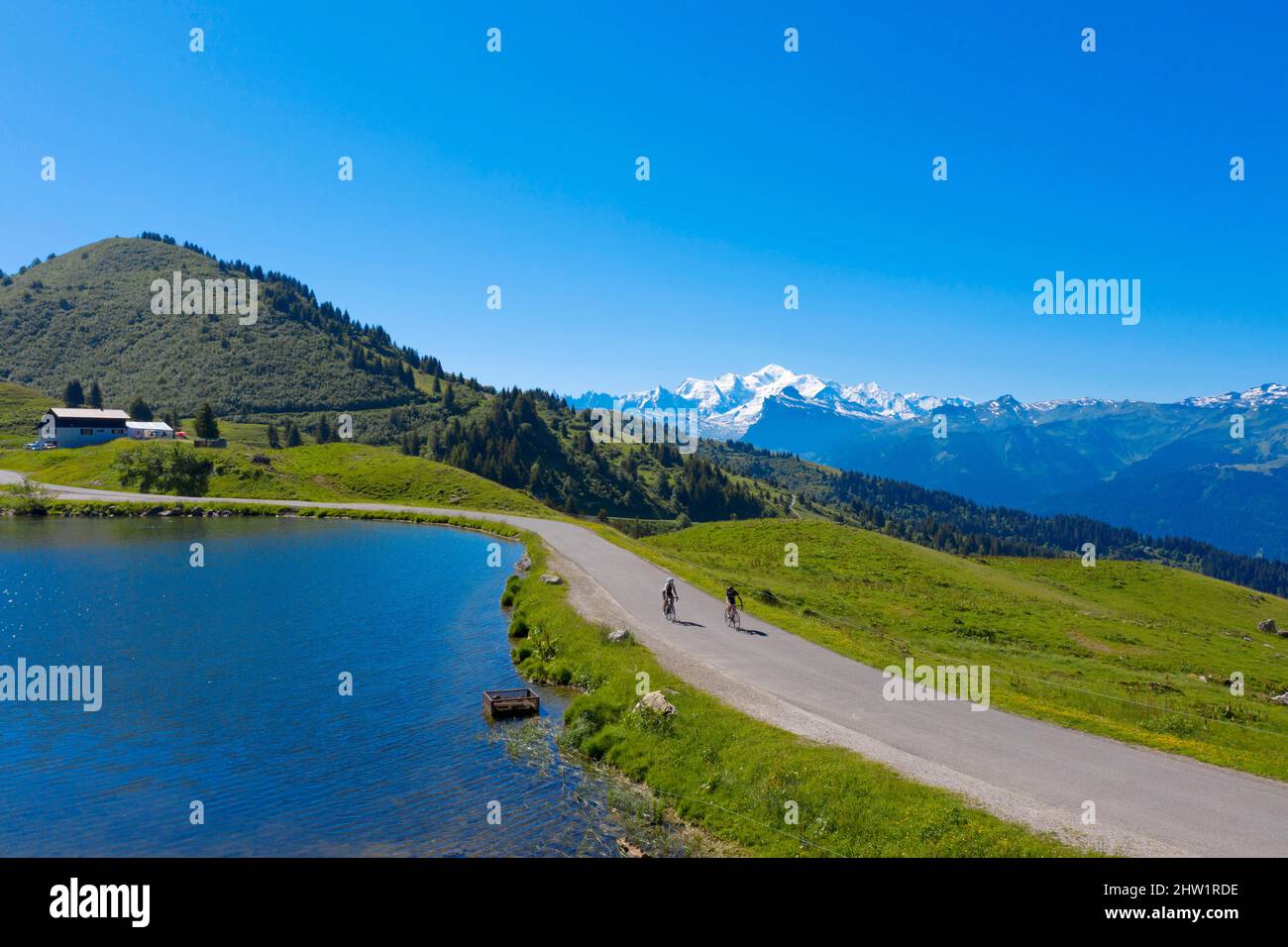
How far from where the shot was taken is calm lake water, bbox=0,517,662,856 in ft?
65.5

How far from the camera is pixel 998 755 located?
23.1m

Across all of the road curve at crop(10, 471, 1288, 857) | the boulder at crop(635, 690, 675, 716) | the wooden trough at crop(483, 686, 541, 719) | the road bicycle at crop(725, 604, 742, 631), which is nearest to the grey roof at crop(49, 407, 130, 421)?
the road curve at crop(10, 471, 1288, 857)

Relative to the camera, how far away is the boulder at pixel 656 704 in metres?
26.8

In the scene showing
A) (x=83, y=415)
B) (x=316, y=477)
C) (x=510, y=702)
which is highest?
(x=83, y=415)

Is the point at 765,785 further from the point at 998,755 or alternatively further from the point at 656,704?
the point at 998,755

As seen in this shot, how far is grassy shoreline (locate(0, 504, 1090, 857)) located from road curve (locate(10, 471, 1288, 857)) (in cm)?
115

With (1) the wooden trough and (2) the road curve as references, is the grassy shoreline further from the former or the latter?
(1) the wooden trough

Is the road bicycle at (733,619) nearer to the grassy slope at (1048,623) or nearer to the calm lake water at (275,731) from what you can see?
the grassy slope at (1048,623)

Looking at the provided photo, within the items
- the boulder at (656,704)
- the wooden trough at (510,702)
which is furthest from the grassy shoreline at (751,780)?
the wooden trough at (510,702)

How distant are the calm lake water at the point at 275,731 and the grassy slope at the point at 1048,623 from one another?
19712 millimetres

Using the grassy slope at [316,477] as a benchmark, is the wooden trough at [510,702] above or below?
below

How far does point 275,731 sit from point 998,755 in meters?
27.0

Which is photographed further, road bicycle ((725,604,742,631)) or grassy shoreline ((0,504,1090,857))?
road bicycle ((725,604,742,631))

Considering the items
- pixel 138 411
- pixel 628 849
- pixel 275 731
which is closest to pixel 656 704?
pixel 628 849
